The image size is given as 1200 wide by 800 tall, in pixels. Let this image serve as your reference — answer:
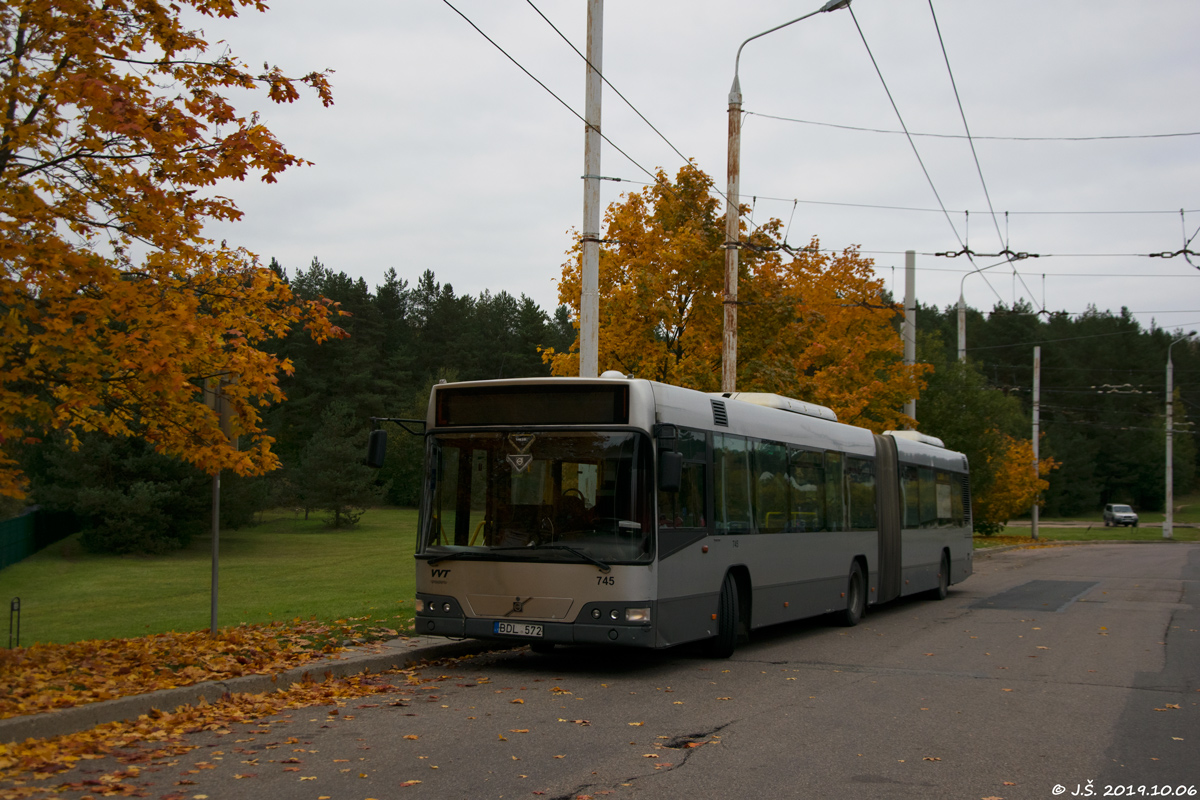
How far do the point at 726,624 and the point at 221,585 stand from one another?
23.6 meters

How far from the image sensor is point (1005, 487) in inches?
1891

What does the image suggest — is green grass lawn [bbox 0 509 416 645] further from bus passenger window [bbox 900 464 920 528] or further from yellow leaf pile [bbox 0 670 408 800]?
bus passenger window [bbox 900 464 920 528]

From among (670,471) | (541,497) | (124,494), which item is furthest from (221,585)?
(670,471)

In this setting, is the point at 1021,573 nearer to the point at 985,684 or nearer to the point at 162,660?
the point at 985,684

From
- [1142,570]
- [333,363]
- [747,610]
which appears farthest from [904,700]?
[333,363]

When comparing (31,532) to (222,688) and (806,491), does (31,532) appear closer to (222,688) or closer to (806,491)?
(806,491)

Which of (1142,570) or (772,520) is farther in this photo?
(1142,570)

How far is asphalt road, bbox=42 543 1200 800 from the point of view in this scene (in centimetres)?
644

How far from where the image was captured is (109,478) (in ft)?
148

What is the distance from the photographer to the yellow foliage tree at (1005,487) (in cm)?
4619

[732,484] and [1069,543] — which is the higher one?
[732,484]

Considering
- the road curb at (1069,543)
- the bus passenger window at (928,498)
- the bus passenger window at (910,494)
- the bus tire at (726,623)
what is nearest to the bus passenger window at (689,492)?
the bus tire at (726,623)

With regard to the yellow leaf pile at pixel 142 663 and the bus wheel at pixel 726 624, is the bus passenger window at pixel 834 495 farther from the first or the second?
the yellow leaf pile at pixel 142 663

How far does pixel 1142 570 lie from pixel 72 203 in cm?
3149
